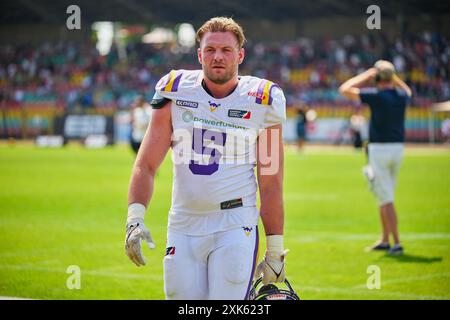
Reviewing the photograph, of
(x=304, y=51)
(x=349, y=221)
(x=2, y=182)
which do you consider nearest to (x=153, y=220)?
(x=349, y=221)

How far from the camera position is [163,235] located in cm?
1298

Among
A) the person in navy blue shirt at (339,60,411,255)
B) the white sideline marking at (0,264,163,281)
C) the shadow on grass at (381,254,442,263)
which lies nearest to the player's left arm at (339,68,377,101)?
the person in navy blue shirt at (339,60,411,255)

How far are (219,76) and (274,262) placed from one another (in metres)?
1.27

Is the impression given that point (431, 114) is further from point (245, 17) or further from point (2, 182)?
point (2, 182)

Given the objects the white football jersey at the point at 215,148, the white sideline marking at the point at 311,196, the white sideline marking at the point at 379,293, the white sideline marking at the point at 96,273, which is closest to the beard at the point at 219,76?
the white football jersey at the point at 215,148

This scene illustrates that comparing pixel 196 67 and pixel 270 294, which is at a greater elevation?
pixel 196 67

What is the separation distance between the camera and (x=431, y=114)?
40.0 meters

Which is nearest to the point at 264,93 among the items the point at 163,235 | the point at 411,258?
the point at 411,258

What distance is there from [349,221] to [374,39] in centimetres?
3420

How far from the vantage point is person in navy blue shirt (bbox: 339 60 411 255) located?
38.3 ft

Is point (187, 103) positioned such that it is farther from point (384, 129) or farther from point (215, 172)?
point (384, 129)

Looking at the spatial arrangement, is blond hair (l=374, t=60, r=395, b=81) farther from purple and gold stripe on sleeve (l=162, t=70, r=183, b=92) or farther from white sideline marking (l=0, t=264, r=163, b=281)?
purple and gold stripe on sleeve (l=162, t=70, r=183, b=92)

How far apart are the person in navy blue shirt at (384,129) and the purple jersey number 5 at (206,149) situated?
21.6 feet

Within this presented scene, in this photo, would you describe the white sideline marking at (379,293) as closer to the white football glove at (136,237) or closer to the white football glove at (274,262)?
the white football glove at (274,262)
